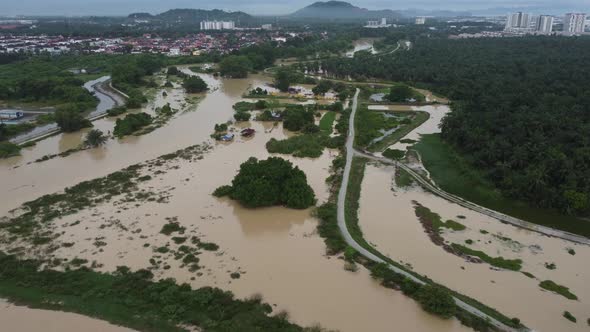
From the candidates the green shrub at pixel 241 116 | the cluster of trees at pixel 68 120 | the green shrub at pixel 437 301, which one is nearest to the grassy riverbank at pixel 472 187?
the green shrub at pixel 437 301

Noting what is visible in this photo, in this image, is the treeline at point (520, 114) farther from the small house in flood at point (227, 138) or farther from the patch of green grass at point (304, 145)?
the small house in flood at point (227, 138)

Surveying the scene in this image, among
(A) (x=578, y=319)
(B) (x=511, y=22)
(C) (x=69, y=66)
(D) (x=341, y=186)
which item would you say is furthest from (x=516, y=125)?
(B) (x=511, y=22)

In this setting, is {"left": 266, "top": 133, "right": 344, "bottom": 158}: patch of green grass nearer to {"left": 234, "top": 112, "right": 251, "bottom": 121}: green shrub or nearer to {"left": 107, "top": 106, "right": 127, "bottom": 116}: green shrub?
{"left": 234, "top": 112, "right": 251, "bottom": 121}: green shrub

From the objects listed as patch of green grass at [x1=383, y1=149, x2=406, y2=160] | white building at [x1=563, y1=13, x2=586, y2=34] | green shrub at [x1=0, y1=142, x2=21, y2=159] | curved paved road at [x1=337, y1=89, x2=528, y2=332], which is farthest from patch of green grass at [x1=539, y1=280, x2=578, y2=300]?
white building at [x1=563, y1=13, x2=586, y2=34]

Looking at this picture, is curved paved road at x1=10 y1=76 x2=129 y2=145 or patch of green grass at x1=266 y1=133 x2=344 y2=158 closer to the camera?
patch of green grass at x1=266 y1=133 x2=344 y2=158

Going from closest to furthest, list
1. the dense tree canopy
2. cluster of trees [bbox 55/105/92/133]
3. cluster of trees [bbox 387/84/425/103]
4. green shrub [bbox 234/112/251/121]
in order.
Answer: cluster of trees [bbox 55/105/92/133]
green shrub [bbox 234/112/251/121]
cluster of trees [bbox 387/84/425/103]
the dense tree canopy

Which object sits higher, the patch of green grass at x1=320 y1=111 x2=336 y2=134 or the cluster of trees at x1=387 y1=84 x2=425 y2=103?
the cluster of trees at x1=387 y1=84 x2=425 y2=103

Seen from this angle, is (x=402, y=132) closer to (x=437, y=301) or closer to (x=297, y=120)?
(x=297, y=120)
